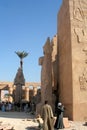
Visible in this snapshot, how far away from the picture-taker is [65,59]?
42.8 feet

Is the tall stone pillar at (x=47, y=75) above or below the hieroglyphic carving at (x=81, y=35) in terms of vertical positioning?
below

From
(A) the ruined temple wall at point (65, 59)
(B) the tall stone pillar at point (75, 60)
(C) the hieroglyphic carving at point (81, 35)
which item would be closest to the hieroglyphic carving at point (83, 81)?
(B) the tall stone pillar at point (75, 60)

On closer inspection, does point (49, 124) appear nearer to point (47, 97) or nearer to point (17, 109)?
point (47, 97)

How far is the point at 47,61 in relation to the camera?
15.1 meters

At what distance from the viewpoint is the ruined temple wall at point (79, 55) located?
11.6m

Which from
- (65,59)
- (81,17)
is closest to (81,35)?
(81,17)

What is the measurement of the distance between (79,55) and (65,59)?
112 cm

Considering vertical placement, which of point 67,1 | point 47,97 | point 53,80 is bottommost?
point 47,97

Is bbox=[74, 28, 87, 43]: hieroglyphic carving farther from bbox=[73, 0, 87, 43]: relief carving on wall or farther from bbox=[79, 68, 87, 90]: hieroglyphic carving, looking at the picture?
bbox=[79, 68, 87, 90]: hieroglyphic carving

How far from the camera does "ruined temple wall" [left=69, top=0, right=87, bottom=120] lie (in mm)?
11641

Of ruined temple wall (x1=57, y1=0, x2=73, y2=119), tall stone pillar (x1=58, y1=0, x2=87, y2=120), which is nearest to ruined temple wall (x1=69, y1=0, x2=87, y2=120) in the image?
tall stone pillar (x1=58, y1=0, x2=87, y2=120)

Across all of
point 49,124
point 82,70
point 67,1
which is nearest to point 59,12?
point 67,1

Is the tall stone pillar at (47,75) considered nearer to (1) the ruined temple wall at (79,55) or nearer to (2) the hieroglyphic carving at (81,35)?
(1) the ruined temple wall at (79,55)

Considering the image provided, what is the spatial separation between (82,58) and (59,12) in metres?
4.23
